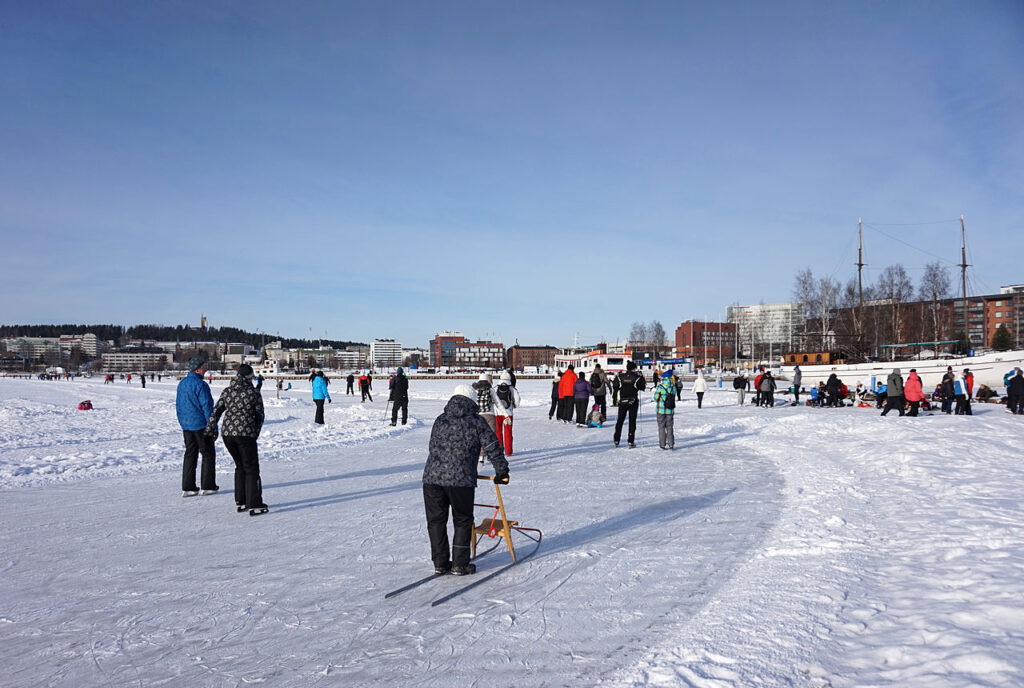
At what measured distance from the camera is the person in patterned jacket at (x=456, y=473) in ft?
15.6

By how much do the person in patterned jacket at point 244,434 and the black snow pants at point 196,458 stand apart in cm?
87

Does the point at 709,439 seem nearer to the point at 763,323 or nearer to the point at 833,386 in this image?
the point at 833,386

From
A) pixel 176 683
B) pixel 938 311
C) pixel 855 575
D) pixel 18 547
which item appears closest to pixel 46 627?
pixel 176 683

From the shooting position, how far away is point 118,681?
130 inches

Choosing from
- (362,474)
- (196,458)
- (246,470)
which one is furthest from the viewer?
(362,474)

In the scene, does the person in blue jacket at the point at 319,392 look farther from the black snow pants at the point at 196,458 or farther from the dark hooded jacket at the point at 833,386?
the dark hooded jacket at the point at 833,386

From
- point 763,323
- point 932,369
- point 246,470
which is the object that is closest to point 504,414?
point 246,470

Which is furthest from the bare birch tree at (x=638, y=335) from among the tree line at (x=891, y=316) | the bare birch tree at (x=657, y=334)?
the tree line at (x=891, y=316)

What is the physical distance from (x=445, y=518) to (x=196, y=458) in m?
4.82

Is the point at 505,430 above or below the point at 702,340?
below

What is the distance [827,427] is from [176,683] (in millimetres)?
15624

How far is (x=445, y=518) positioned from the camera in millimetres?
4910

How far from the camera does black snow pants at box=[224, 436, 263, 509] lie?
22.7ft

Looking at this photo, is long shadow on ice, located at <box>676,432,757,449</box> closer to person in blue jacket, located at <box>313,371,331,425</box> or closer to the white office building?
person in blue jacket, located at <box>313,371,331,425</box>
